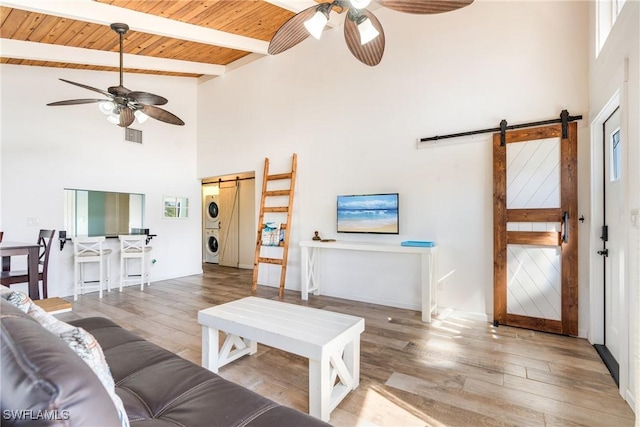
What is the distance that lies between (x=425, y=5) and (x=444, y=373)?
255 cm

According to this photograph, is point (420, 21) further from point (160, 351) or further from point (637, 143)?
point (160, 351)

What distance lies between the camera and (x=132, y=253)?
4980 mm

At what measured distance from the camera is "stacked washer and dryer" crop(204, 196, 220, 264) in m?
7.79

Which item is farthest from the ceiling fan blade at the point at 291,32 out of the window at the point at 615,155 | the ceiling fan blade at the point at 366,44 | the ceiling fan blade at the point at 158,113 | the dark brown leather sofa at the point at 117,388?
the window at the point at 615,155

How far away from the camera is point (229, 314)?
2246 mm

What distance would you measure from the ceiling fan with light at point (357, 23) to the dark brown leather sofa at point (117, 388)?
2150 millimetres

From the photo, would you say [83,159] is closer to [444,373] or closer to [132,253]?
[132,253]

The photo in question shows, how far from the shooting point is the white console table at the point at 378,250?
135 inches

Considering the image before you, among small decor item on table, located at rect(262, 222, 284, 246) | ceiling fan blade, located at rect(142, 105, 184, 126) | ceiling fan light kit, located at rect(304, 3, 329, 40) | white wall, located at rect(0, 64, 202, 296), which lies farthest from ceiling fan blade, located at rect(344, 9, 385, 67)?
white wall, located at rect(0, 64, 202, 296)

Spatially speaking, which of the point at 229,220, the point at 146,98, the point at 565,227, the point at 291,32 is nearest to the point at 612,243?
the point at 565,227

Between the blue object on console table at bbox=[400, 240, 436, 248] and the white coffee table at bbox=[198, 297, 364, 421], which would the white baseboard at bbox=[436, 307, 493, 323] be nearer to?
the blue object on console table at bbox=[400, 240, 436, 248]

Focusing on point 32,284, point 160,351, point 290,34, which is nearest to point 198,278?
point 32,284

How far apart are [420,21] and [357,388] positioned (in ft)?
13.6

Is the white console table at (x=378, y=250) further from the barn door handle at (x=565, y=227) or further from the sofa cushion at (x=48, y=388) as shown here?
the sofa cushion at (x=48, y=388)
